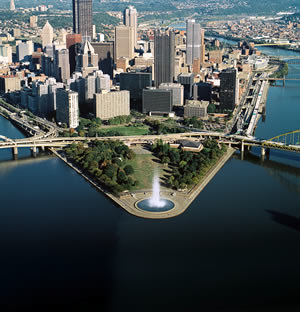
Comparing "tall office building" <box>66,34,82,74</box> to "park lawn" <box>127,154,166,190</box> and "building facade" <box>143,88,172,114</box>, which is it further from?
"park lawn" <box>127,154,166,190</box>

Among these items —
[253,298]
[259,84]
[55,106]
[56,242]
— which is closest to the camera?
[253,298]

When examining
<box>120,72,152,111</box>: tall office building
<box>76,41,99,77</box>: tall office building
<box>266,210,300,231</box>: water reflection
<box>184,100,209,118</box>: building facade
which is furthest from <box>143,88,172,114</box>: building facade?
<box>266,210,300,231</box>: water reflection

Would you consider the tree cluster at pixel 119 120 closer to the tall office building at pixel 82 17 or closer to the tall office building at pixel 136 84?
the tall office building at pixel 136 84

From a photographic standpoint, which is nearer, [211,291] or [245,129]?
[211,291]

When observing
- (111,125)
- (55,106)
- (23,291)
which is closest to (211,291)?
(23,291)

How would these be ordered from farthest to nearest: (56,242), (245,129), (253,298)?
(245,129)
(56,242)
(253,298)

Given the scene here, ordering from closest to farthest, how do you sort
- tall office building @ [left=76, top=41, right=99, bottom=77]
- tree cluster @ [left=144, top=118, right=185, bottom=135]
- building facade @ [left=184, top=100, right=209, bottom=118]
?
tree cluster @ [left=144, top=118, right=185, bottom=135] < building facade @ [left=184, top=100, right=209, bottom=118] < tall office building @ [left=76, top=41, right=99, bottom=77]

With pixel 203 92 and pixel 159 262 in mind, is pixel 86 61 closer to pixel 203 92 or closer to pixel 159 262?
pixel 203 92

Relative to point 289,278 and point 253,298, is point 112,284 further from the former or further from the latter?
point 289,278
